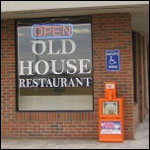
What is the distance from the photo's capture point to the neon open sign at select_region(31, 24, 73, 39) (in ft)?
33.4

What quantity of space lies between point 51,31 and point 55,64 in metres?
0.81

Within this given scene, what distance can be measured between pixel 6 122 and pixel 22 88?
3.05 feet

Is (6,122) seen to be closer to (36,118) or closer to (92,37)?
(36,118)

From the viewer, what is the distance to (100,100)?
31.3ft

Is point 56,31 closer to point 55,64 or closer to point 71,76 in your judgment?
point 55,64

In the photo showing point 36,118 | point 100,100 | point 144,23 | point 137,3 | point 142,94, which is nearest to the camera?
point 137,3

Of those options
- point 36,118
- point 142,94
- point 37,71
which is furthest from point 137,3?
point 142,94

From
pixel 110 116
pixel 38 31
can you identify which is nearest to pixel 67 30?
pixel 38 31

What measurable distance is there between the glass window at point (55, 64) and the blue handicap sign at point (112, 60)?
1.49 feet

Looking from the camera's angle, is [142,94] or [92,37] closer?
[92,37]

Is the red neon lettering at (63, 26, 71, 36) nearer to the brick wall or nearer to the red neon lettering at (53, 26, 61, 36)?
the red neon lettering at (53, 26, 61, 36)

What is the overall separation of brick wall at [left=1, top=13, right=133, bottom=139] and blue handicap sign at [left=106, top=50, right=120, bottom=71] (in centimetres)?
10

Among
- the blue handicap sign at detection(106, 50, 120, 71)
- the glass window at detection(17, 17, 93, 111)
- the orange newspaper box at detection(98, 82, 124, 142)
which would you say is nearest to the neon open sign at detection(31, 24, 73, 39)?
the glass window at detection(17, 17, 93, 111)

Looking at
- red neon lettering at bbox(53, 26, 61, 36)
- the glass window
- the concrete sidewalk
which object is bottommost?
the concrete sidewalk
